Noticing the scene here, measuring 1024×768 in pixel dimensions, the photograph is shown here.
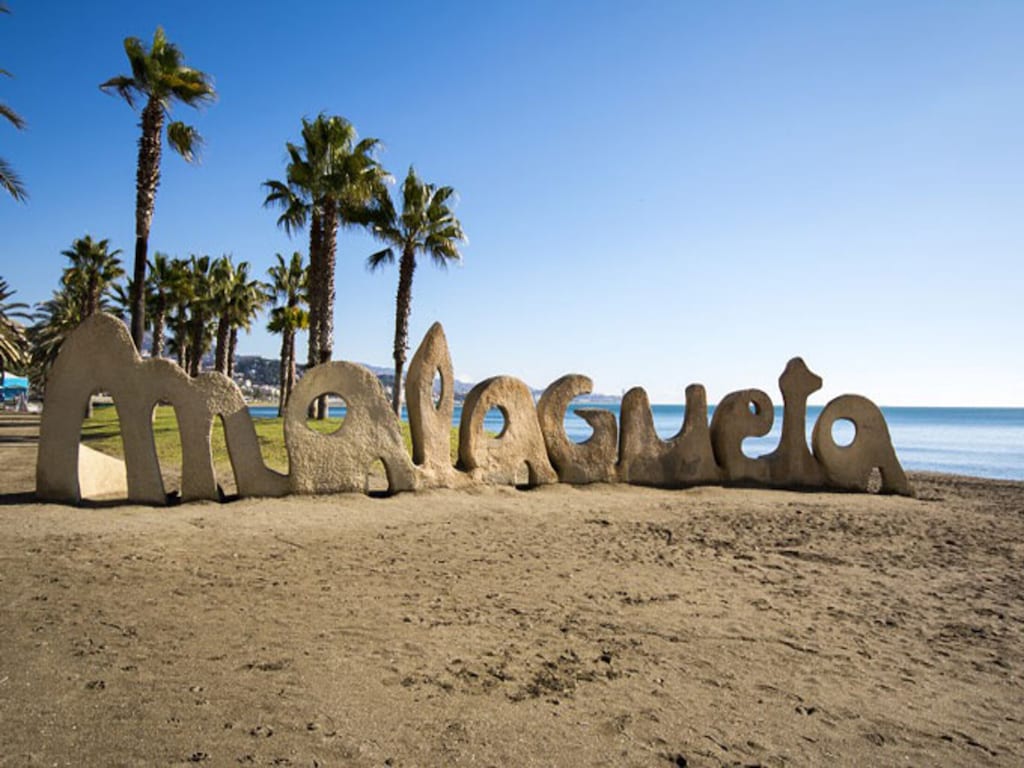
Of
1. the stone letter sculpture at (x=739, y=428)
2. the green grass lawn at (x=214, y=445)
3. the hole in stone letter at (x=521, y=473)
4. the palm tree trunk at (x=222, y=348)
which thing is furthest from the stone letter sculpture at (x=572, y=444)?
the palm tree trunk at (x=222, y=348)

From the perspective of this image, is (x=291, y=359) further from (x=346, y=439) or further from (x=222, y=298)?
(x=346, y=439)

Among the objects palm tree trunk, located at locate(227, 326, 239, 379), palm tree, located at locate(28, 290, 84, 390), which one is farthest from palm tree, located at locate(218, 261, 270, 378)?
palm tree, located at locate(28, 290, 84, 390)

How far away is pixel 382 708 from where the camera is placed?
12.5 feet

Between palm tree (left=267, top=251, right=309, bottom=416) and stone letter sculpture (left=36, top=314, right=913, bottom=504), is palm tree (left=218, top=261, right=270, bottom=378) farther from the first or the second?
stone letter sculpture (left=36, top=314, right=913, bottom=504)

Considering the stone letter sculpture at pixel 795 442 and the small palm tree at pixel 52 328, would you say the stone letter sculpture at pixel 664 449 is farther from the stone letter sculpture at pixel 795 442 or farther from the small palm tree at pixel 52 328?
the small palm tree at pixel 52 328

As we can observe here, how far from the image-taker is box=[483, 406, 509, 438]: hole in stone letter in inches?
500

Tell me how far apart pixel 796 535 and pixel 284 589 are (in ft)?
24.8

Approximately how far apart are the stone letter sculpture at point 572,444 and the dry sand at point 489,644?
389 centimetres

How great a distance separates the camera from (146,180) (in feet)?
58.5

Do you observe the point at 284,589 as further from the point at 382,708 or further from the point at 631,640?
the point at 631,640

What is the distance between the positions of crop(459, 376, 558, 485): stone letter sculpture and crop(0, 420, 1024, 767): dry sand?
118 inches

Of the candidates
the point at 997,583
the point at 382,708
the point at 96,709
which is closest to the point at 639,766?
the point at 382,708

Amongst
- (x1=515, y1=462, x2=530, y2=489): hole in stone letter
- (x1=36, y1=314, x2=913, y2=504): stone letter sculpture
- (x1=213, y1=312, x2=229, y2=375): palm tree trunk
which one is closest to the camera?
(x1=36, y1=314, x2=913, y2=504): stone letter sculpture

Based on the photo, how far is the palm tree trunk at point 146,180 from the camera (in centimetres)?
1756
